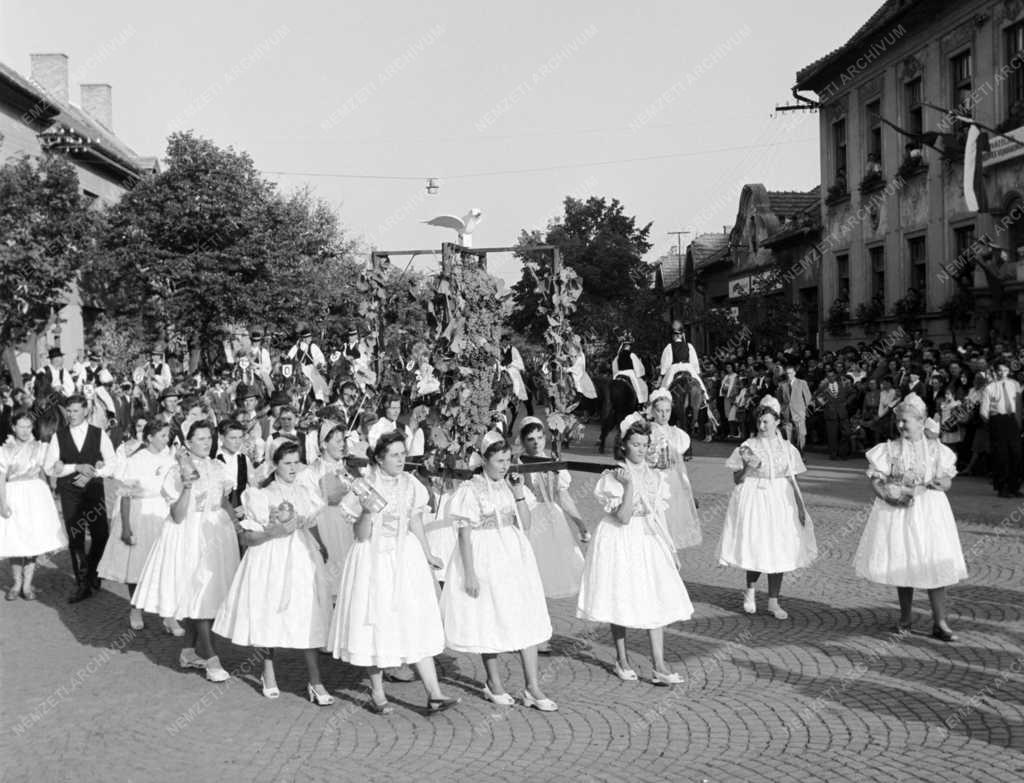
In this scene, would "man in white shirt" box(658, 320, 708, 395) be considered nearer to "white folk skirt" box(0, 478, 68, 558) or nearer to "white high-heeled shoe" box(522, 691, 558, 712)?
"white folk skirt" box(0, 478, 68, 558)

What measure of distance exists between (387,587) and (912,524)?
3772 millimetres

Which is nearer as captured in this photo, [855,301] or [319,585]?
[319,585]

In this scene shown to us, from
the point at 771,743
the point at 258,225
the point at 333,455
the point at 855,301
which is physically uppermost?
the point at 258,225

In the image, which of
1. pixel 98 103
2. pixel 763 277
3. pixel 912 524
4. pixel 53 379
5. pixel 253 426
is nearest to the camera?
pixel 912 524

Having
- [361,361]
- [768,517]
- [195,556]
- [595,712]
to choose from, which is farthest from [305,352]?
[595,712]

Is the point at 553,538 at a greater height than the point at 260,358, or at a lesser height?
lesser

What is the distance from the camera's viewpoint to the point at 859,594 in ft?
29.3

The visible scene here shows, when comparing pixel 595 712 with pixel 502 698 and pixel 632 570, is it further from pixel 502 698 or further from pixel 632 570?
pixel 632 570

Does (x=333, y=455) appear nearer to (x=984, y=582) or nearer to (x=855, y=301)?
(x=984, y=582)

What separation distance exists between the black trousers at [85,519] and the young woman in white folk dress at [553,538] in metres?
4.02

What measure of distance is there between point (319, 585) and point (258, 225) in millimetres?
30178

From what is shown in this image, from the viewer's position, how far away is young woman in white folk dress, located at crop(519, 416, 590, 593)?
8.36 metres

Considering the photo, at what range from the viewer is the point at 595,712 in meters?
6.18

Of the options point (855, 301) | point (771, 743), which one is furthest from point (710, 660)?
point (855, 301)
